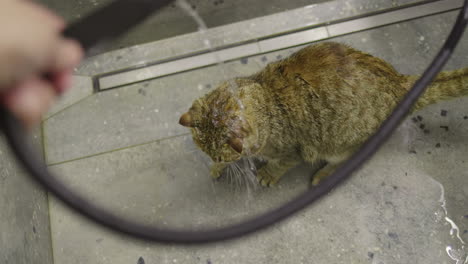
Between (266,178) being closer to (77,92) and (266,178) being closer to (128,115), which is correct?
(128,115)

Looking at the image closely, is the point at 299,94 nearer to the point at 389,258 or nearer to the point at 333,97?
the point at 333,97

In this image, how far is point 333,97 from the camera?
4.69ft

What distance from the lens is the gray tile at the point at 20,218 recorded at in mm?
1445

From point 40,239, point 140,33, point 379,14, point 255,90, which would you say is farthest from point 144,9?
point 379,14

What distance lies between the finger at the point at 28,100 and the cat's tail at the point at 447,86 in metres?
1.29

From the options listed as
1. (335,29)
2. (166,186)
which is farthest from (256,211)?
(335,29)

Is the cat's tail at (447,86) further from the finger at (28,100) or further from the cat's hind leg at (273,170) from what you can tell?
the finger at (28,100)

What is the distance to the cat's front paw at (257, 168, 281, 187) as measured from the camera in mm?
1837

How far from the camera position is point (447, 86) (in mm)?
1432

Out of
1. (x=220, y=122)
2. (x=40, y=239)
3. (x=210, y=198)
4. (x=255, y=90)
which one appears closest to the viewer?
(x=220, y=122)

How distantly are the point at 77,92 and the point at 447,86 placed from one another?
5.79 feet

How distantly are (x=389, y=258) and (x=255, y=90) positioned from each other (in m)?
1.00

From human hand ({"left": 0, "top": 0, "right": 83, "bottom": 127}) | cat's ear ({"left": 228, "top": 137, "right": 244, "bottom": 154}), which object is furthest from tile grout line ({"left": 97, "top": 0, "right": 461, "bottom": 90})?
→ human hand ({"left": 0, "top": 0, "right": 83, "bottom": 127})

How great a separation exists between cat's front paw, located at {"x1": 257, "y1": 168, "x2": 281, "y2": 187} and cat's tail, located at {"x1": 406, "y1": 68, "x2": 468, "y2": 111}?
72 centimetres
